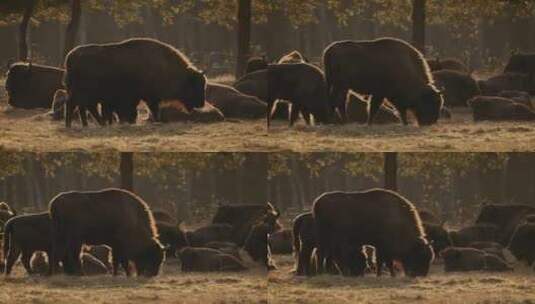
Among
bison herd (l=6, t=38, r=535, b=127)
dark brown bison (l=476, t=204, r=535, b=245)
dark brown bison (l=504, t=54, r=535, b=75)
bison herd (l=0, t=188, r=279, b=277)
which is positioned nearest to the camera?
dark brown bison (l=504, t=54, r=535, b=75)

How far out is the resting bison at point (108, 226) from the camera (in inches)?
695

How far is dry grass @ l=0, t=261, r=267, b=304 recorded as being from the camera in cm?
1734

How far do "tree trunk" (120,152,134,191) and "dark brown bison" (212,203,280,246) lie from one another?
751mm

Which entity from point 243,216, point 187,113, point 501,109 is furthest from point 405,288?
point 187,113

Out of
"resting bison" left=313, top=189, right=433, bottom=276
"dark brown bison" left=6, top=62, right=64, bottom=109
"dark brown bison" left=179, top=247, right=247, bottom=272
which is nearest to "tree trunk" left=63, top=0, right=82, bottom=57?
"dark brown bison" left=6, top=62, right=64, bottom=109

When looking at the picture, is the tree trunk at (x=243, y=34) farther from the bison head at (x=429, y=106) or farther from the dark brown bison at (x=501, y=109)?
the dark brown bison at (x=501, y=109)

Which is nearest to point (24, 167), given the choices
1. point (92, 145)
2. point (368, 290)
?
point (92, 145)

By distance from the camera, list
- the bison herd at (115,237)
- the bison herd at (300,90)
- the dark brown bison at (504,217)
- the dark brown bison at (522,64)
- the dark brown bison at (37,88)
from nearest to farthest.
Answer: the dark brown bison at (522,64)
the bison herd at (300,90)
the dark brown bison at (37,88)
the dark brown bison at (504,217)
the bison herd at (115,237)

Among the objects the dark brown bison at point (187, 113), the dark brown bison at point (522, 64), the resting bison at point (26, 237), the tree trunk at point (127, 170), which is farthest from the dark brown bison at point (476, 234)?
the resting bison at point (26, 237)

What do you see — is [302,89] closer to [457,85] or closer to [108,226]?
[457,85]

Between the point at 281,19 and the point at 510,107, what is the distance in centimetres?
196

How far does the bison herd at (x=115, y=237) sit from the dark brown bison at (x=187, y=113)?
2.47 feet

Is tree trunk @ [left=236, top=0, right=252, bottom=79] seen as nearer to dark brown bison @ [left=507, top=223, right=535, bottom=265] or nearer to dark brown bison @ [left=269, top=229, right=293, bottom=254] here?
dark brown bison @ [left=269, top=229, right=293, bottom=254]

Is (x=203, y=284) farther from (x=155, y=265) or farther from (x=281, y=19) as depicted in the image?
(x=281, y=19)
